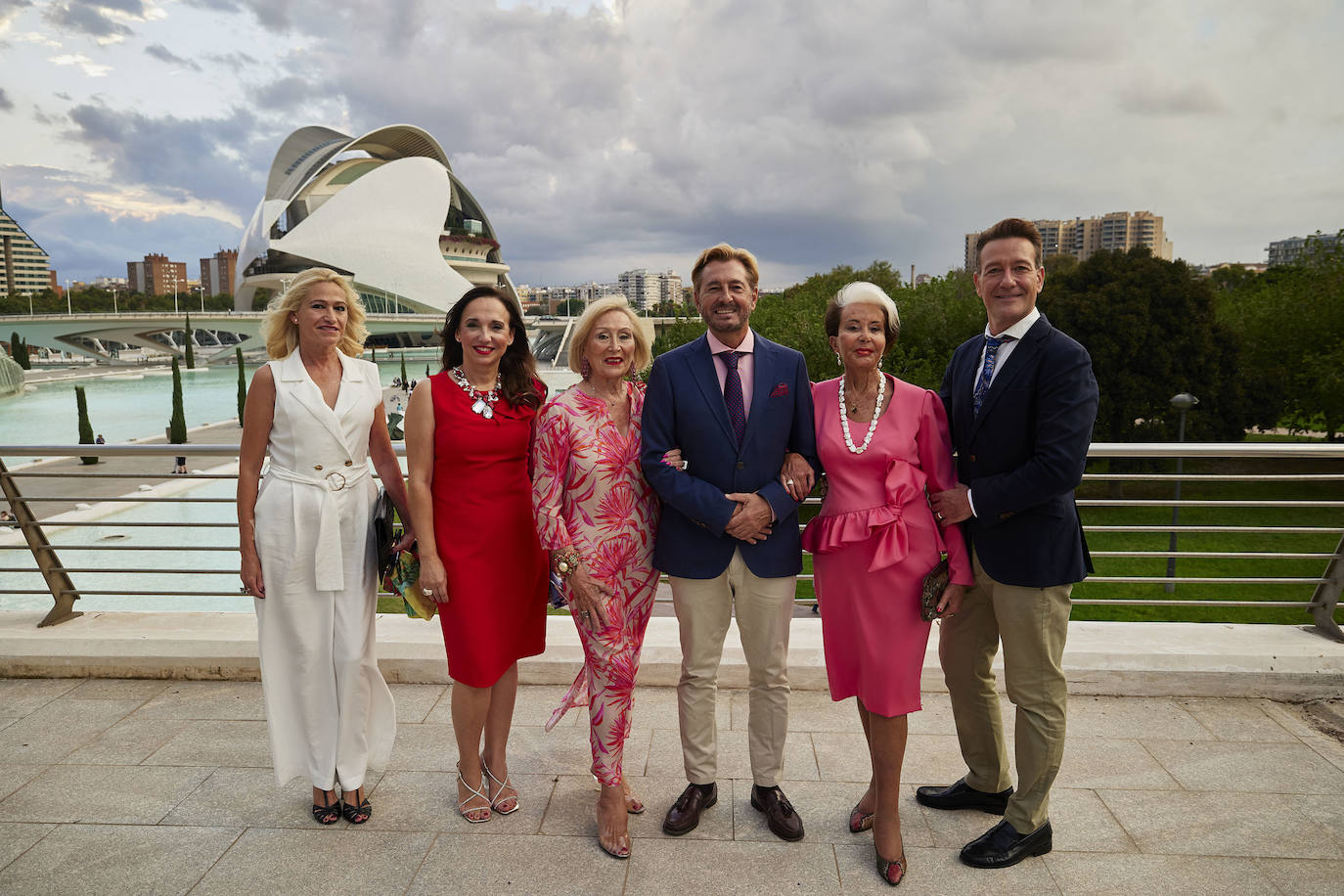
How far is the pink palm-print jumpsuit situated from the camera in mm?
2184

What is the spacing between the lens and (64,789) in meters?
2.53

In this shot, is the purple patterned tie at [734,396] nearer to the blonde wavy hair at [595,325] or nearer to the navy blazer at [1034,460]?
the blonde wavy hair at [595,325]

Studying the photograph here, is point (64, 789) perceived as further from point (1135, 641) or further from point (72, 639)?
point (1135, 641)

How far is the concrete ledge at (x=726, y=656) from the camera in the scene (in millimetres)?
3072

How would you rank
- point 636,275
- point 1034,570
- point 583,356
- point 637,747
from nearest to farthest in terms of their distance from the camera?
point 1034,570
point 583,356
point 637,747
point 636,275

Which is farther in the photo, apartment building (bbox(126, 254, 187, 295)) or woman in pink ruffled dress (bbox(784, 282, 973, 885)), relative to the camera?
apartment building (bbox(126, 254, 187, 295))

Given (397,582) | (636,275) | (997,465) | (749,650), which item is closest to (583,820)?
(749,650)

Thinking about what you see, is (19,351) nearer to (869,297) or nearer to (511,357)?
(511,357)

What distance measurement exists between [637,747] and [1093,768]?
5.05 feet

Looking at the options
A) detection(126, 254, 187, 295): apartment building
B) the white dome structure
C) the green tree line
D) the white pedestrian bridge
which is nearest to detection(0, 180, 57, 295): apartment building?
detection(126, 254, 187, 295): apartment building

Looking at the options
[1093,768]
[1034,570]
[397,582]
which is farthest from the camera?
[1093,768]

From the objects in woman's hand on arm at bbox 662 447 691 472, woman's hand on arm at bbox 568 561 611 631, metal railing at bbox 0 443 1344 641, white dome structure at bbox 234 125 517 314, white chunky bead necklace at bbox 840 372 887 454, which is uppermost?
white dome structure at bbox 234 125 517 314

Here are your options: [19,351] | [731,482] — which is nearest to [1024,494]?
[731,482]

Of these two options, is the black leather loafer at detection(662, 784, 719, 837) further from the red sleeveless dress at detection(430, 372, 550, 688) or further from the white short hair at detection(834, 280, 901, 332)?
the white short hair at detection(834, 280, 901, 332)
